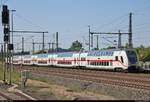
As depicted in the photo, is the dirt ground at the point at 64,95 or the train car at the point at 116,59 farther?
the train car at the point at 116,59

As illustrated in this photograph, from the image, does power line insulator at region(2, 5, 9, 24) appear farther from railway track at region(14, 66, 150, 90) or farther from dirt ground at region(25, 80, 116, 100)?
dirt ground at region(25, 80, 116, 100)

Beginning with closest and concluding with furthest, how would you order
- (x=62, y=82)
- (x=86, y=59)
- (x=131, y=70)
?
(x=62, y=82), (x=131, y=70), (x=86, y=59)

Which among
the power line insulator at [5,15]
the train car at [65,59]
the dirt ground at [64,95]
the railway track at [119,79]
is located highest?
the power line insulator at [5,15]

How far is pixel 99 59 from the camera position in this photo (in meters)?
57.2

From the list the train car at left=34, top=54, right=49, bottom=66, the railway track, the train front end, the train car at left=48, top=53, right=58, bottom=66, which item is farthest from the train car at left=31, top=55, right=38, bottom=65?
the railway track

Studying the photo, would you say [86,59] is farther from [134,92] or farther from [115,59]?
[134,92]

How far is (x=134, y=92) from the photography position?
75.3 feet

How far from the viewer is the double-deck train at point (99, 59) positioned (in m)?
50.2

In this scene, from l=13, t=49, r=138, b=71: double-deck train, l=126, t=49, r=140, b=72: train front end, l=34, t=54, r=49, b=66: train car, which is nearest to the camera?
l=126, t=49, r=140, b=72: train front end

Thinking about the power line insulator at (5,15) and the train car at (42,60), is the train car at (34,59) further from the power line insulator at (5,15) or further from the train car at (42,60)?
the power line insulator at (5,15)

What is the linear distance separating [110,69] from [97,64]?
4.47 metres

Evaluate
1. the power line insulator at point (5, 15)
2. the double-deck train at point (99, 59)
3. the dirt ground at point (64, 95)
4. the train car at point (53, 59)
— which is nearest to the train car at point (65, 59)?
the double-deck train at point (99, 59)

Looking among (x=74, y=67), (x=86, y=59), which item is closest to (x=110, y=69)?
(x=86, y=59)

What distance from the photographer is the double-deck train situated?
5022 centimetres
